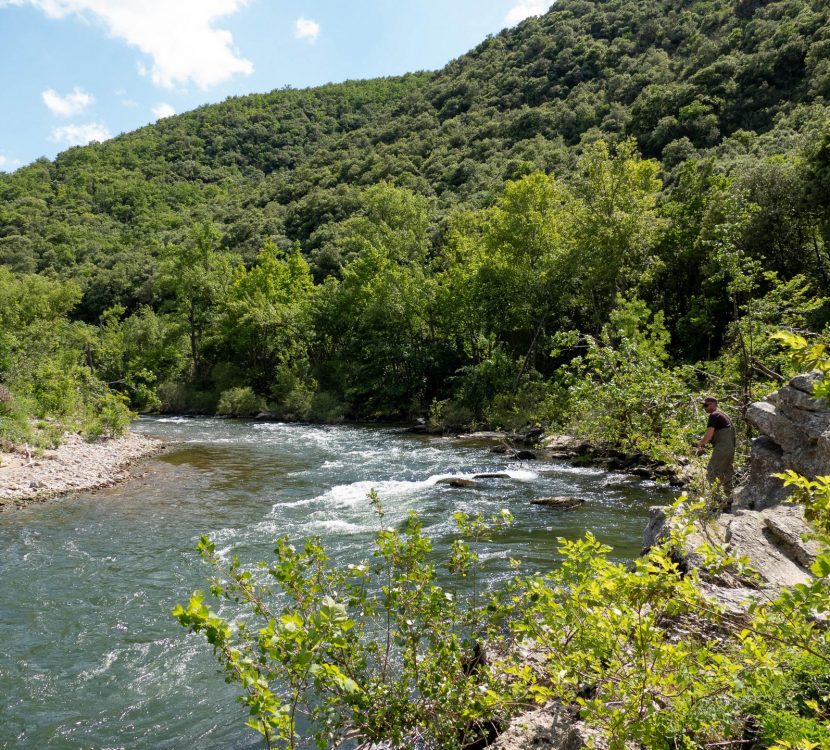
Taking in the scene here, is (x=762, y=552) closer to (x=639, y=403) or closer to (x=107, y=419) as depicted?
(x=639, y=403)

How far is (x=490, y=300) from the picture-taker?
31625mm

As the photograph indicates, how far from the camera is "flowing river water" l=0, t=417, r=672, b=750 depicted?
6242mm

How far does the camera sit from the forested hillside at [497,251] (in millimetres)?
21922

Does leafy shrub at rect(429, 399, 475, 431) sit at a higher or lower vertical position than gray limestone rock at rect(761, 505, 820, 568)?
lower

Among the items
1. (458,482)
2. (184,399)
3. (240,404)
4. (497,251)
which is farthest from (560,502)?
(184,399)

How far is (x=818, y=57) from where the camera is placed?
147 ft

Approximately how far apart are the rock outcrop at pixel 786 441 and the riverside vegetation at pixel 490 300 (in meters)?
0.92

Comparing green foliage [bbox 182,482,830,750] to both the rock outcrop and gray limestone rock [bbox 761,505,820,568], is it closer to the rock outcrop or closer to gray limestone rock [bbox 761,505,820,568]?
gray limestone rock [bbox 761,505,820,568]

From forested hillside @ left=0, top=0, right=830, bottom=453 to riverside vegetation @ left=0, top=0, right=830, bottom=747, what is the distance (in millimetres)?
202

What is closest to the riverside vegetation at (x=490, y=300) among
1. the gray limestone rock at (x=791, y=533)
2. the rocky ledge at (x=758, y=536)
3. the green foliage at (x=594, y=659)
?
the green foliage at (x=594, y=659)

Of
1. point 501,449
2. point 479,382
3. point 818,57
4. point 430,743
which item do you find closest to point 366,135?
point 818,57

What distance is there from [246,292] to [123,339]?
1502 cm

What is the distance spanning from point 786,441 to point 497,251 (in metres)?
24.1

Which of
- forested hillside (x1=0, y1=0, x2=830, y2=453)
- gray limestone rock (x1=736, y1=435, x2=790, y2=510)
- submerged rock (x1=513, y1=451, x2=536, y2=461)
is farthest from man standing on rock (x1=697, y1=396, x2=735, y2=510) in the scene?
submerged rock (x1=513, y1=451, x2=536, y2=461)
